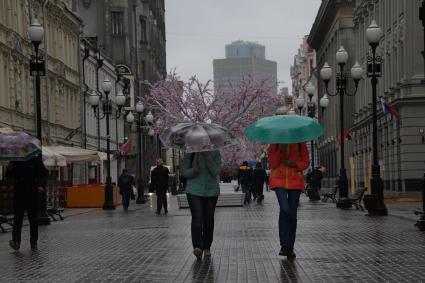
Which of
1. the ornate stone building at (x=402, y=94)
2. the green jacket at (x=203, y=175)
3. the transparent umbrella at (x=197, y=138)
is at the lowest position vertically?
the green jacket at (x=203, y=175)

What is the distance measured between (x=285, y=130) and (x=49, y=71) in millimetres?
39337

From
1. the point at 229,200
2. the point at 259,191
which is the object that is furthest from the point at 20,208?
the point at 259,191

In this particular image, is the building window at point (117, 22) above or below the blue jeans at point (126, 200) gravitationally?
above

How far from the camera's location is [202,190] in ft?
46.1

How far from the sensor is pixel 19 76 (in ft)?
148

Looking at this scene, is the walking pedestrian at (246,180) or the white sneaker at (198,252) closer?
the white sneaker at (198,252)

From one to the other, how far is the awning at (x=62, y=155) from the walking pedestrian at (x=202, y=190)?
20571mm

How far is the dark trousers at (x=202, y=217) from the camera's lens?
14.0 metres

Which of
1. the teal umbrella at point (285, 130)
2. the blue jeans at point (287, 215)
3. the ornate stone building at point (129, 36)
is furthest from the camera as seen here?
the ornate stone building at point (129, 36)

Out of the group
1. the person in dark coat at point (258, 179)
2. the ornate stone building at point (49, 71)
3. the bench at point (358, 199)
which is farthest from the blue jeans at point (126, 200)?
the bench at point (358, 199)

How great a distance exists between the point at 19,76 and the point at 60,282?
3474cm

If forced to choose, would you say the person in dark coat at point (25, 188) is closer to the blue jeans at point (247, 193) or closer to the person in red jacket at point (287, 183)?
the person in red jacket at point (287, 183)

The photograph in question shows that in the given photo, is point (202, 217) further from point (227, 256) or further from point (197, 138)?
point (197, 138)

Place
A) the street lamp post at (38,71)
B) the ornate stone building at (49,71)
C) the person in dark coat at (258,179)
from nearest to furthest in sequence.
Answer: the street lamp post at (38,71)
the ornate stone building at (49,71)
the person in dark coat at (258,179)
